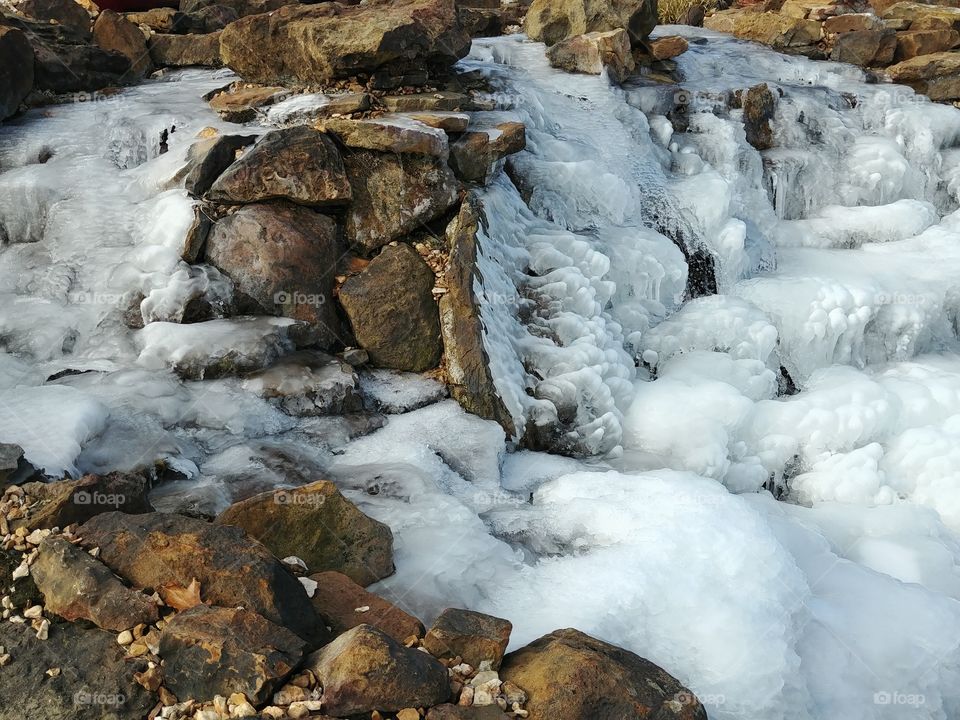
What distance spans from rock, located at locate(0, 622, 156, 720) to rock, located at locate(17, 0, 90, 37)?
840cm

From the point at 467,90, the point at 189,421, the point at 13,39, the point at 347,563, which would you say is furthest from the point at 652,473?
the point at 13,39

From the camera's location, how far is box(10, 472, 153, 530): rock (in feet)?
11.3

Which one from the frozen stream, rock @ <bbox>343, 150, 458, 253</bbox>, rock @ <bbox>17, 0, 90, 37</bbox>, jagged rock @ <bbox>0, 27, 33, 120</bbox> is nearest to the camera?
the frozen stream

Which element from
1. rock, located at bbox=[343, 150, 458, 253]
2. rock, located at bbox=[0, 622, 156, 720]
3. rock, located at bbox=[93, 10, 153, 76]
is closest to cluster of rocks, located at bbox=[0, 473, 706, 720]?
rock, located at bbox=[0, 622, 156, 720]

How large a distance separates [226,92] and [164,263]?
2.82 metres

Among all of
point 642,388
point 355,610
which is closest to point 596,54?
point 642,388

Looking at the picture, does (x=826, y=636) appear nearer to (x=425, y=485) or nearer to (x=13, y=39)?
(x=425, y=485)

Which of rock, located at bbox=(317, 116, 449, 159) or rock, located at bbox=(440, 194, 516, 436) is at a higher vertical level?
rock, located at bbox=(317, 116, 449, 159)

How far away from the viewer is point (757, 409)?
20.8ft

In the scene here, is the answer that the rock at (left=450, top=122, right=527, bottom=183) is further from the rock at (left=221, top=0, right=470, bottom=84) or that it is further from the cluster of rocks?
the cluster of rocks

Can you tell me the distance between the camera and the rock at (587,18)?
10.1m

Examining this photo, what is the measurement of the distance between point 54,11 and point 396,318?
6.85 metres

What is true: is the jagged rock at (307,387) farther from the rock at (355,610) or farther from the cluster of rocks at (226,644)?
the rock at (355,610)

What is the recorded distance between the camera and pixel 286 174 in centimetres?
588
